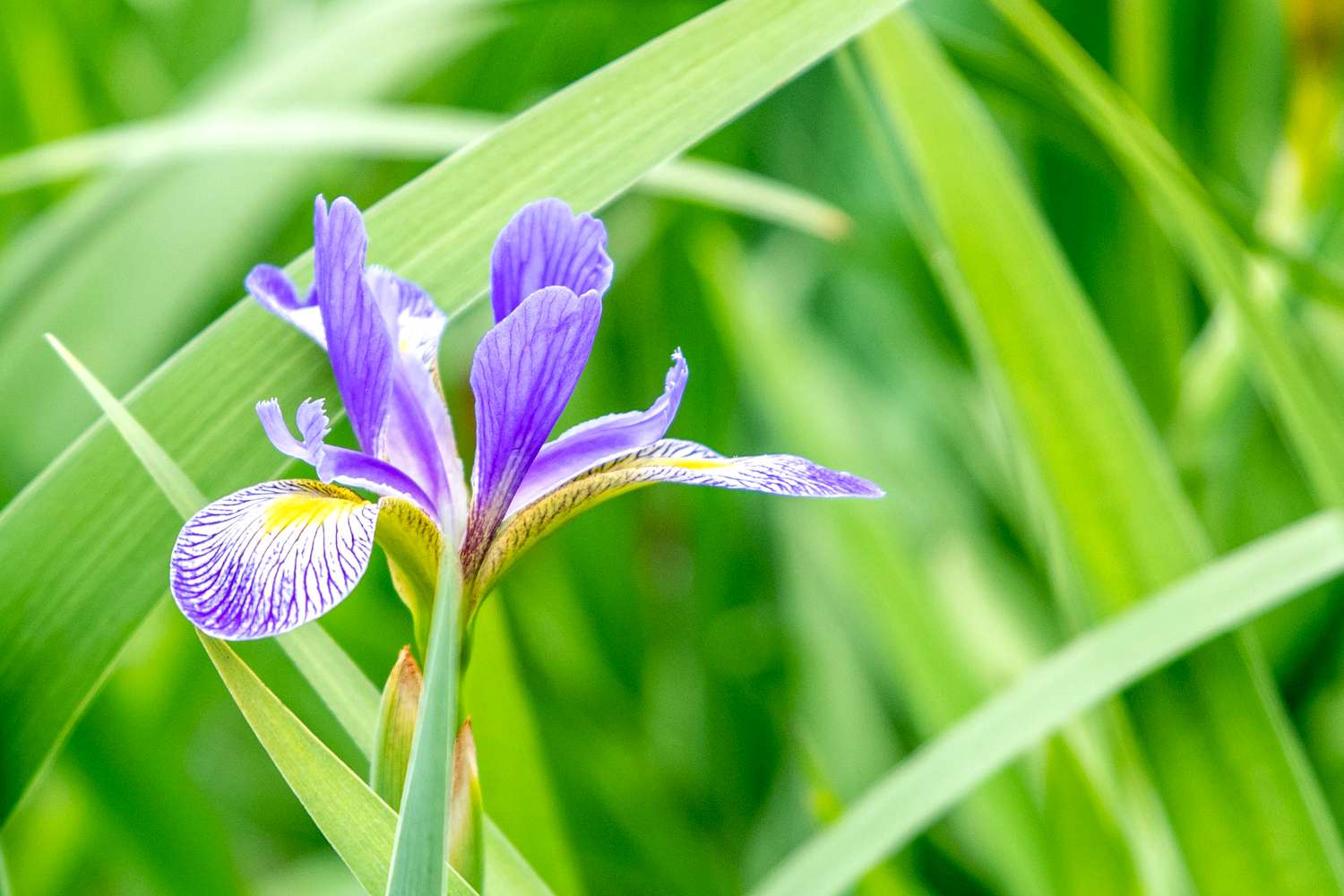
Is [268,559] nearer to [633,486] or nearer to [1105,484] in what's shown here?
[633,486]

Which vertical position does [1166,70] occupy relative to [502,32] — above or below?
below

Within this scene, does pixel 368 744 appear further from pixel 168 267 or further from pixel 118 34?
pixel 118 34

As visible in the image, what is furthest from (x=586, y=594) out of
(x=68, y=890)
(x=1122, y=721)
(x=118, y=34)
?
(x=118, y=34)

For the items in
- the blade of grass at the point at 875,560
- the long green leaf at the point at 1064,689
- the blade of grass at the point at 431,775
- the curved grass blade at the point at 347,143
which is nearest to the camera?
the blade of grass at the point at 431,775

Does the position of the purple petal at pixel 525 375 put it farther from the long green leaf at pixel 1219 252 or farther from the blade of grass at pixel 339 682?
the long green leaf at pixel 1219 252

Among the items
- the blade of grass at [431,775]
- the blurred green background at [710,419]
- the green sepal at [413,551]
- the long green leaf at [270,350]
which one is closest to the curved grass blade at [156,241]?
the blurred green background at [710,419]

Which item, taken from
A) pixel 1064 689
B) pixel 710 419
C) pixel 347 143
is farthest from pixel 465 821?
pixel 710 419
